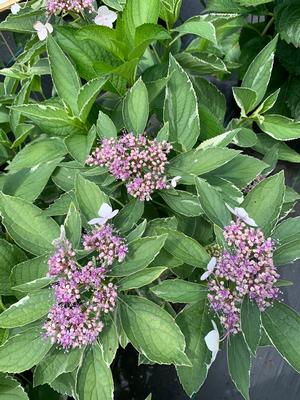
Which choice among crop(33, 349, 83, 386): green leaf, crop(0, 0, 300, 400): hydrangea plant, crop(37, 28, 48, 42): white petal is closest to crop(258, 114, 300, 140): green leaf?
crop(0, 0, 300, 400): hydrangea plant

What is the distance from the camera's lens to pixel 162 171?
0.82 metres

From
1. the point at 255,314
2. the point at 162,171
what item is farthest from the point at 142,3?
the point at 255,314

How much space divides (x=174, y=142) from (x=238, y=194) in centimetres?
15

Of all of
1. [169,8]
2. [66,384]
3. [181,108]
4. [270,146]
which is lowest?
[66,384]

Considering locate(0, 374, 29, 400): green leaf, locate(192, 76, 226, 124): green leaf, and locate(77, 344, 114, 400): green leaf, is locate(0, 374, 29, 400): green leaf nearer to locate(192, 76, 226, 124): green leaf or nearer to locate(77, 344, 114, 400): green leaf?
locate(77, 344, 114, 400): green leaf

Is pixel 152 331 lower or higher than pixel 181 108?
lower

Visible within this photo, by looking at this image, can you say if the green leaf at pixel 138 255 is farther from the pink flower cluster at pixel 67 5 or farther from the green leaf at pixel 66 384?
the pink flower cluster at pixel 67 5

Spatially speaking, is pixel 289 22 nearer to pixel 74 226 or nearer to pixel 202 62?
pixel 202 62

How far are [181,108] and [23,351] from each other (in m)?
0.48

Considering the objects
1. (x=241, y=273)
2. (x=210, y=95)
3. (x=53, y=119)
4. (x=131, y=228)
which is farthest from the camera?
(x=210, y=95)

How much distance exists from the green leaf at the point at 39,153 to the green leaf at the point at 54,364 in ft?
1.16

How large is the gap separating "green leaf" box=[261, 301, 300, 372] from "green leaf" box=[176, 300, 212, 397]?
94mm

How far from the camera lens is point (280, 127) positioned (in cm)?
102

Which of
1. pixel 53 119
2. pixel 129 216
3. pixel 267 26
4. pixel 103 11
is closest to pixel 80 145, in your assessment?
pixel 53 119
